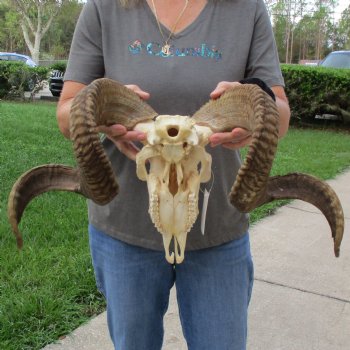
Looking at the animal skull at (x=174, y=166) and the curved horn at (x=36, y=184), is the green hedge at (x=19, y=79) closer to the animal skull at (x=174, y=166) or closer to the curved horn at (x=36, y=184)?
the curved horn at (x=36, y=184)

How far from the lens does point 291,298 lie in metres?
4.73

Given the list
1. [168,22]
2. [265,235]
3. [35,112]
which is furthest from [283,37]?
[168,22]

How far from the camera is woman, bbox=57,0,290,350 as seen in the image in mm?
2189

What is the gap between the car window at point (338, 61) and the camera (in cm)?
1739

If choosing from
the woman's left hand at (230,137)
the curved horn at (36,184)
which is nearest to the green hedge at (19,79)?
the curved horn at (36,184)

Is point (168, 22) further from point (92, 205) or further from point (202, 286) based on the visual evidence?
point (202, 286)

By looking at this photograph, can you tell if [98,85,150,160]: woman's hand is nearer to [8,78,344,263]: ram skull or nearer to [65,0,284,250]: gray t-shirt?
[8,78,344,263]: ram skull

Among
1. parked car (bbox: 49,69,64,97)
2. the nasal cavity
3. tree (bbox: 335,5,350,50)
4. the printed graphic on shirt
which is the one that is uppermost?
the printed graphic on shirt

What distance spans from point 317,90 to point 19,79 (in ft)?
30.9

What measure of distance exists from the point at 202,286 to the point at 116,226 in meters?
0.43

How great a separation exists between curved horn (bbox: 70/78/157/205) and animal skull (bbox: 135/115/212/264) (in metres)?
0.12

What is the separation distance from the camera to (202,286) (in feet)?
7.72

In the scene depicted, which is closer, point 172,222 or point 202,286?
point 172,222

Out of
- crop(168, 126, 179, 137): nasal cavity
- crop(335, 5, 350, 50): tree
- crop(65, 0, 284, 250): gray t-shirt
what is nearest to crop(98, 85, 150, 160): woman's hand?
crop(168, 126, 179, 137): nasal cavity
